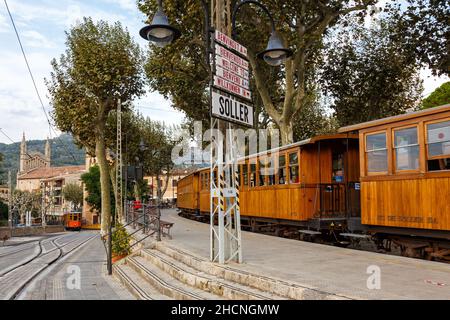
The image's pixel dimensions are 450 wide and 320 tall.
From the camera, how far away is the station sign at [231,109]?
26.2ft

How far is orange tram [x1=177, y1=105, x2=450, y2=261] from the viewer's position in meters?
8.73

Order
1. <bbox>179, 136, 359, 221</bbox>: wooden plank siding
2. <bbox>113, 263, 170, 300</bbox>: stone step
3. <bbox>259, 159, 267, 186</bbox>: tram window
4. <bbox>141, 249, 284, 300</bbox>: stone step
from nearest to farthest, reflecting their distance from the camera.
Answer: <bbox>141, 249, 284, 300</bbox>: stone step → <bbox>113, 263, 170, 300</bbox>: stone step → <bbox>179, 136, 359, 221</bbox>: wooden plank siding → <bbox>259, 159, 267, 186</bbox>: tram window

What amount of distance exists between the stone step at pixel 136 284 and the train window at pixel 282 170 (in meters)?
5.49

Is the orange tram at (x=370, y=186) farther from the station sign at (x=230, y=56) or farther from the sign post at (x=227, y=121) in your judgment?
the station sign at (x=230, y=56)

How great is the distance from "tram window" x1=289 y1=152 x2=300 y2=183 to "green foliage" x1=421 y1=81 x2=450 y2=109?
21748mm

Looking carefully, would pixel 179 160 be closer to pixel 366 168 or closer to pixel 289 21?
pixel 289 21

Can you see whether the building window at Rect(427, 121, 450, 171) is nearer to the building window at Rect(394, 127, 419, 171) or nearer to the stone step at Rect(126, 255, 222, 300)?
the building window at Rect(394, 127, 419, 171)

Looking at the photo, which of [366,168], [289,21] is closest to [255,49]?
[289,21]

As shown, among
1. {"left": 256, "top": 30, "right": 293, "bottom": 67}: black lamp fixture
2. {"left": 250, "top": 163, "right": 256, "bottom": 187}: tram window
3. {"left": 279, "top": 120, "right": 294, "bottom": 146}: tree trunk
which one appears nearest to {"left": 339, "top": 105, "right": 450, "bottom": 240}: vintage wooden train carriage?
{"left": 256, "top": 30, "right": 293, "bottom": 67}: black lamp fixture

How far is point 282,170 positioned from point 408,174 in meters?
5.52

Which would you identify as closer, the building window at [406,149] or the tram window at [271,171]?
the building window at [406,149]

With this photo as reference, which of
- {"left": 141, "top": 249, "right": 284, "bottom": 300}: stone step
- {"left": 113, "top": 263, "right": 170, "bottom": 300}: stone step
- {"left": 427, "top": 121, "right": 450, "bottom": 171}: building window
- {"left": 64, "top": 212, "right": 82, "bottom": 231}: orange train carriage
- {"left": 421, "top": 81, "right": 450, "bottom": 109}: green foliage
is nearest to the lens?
{"left": 141, "top": 249, "right": 284, "bottom": 300}: stone step

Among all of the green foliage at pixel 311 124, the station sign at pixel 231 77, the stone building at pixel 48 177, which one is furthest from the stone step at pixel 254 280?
the stone building at pixel 48 177

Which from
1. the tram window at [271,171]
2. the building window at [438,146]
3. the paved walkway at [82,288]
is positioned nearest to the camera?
the building window at [438,146]
